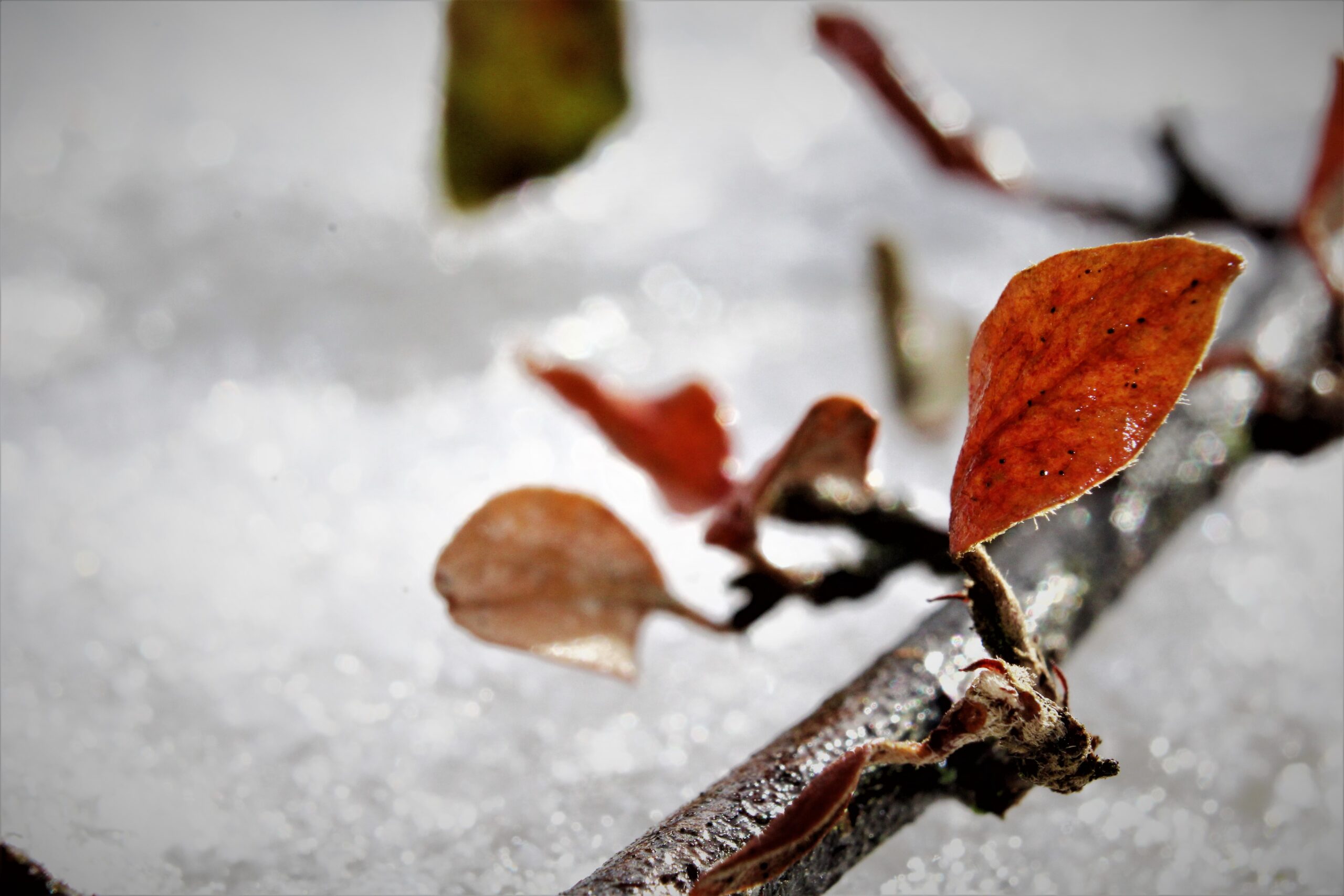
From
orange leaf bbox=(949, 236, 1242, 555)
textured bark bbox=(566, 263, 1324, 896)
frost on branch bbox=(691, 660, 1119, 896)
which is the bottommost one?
textured bark bbox=(566, 263, 1324, 896)

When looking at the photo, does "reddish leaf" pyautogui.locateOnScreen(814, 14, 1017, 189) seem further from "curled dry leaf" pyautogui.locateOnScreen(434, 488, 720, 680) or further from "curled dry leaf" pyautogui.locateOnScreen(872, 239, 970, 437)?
"curled dry leaf" pyautogui.locateOnScreen(434, 488, 720, 680)

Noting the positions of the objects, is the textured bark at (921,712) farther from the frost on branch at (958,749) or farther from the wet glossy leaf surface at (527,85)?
the wet glossy leaf surface at (527,85)

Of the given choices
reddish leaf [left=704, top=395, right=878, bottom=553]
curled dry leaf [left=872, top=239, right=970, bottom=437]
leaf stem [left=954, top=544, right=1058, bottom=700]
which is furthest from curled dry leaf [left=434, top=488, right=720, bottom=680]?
curled dry leaf [left=872, top=239, right=970, bottom=437]

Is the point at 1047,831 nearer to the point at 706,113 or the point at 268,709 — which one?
the point at 268,709

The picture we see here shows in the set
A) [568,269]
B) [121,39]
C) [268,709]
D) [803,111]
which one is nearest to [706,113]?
[803,111]

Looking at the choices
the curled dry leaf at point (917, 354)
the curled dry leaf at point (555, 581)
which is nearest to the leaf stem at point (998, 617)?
the curled dry leaf at point (555, 581)

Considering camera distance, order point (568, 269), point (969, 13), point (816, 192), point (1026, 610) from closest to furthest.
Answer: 1. point (1026, 610)
2. point (568, 269)
3. point (816, 192)
4. point (969, 13)
